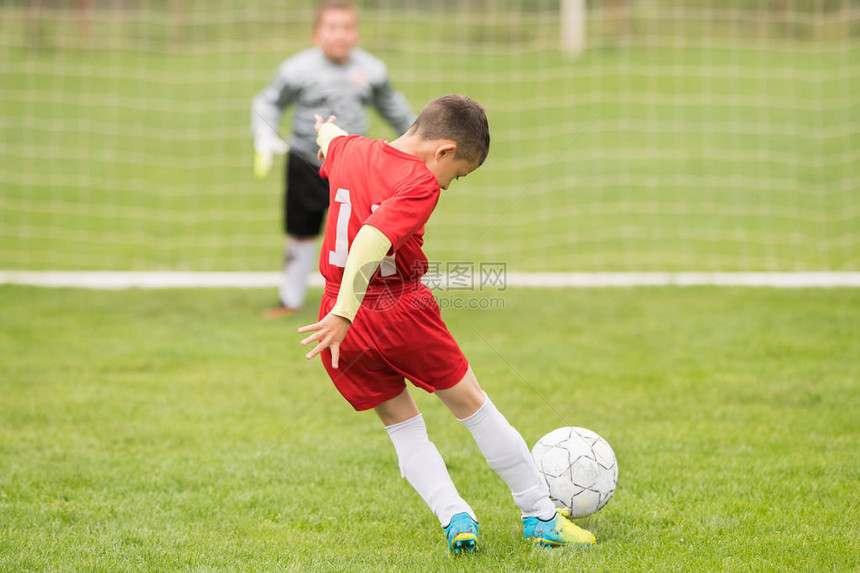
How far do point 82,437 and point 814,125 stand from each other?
11.6 meters

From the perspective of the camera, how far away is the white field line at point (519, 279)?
7930 millimetres

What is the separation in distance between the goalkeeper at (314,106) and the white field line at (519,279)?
1321 millimetres

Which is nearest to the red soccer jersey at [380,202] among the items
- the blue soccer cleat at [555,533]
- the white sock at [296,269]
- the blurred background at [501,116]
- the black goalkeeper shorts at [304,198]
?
the blue soccer cleat at [555,533]

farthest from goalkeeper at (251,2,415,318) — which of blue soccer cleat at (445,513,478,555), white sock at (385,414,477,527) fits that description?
blue soccer cleat at (445,513,478,555)

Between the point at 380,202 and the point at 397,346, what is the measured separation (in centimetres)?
46

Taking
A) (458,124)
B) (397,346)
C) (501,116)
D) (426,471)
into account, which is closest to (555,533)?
(426,471)

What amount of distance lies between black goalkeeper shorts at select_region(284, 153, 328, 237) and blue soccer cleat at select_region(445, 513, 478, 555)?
4064mm

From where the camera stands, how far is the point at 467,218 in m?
10.9

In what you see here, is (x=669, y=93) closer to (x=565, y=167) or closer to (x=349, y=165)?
(x=565, y=167)

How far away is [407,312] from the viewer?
298 centimetres

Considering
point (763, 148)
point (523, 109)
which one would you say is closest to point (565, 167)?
point (523, 109)

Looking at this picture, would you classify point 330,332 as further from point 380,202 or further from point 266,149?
point 266,149

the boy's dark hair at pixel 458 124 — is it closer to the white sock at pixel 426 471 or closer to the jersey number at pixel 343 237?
the jersey number at pixel 343 237

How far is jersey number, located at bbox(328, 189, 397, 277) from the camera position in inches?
117
